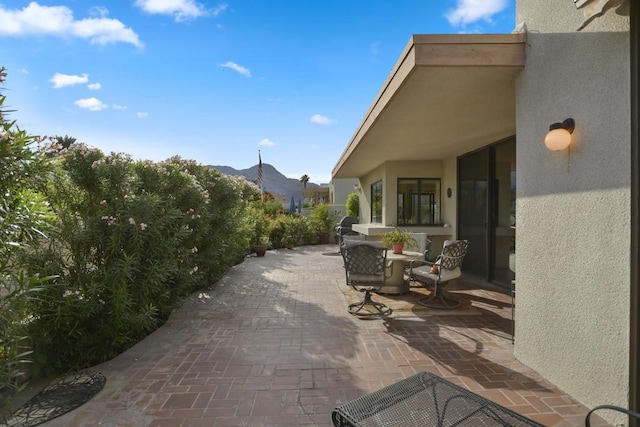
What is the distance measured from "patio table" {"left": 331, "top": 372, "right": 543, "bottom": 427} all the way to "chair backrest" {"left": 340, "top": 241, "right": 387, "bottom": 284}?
249cm

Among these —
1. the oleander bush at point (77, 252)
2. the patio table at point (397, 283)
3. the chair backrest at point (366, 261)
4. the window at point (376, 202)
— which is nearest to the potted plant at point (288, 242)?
the window at point (376, 202)

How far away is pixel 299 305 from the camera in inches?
201

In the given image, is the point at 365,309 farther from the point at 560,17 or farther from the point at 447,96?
the point at 560,17

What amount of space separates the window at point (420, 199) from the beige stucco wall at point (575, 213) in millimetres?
5742

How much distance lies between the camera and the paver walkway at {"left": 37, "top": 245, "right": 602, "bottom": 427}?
2.36 meters

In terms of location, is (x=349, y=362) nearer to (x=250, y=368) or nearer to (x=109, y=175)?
(x=250, y=368)

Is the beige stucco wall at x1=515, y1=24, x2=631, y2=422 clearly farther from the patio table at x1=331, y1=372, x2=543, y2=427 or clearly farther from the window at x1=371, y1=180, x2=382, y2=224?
the window at x1=371, y1=180, x2=382, y2=224

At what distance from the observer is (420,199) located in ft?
29.2

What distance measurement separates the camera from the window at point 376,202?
405 inches

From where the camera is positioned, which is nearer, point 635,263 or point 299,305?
point 635,263

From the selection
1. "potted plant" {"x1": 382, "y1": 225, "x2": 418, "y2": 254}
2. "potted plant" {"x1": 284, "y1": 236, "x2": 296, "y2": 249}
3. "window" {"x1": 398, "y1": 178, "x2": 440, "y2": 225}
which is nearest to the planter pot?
"potted plant" {"x1": 284, "y1": 236, "x2": 296, "y2": 249}

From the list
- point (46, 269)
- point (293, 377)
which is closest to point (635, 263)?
point (293, 377)

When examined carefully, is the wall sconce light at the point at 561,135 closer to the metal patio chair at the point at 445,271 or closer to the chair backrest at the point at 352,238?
the metal patio chair at the point at 445,271

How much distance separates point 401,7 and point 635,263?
20.5 feet
